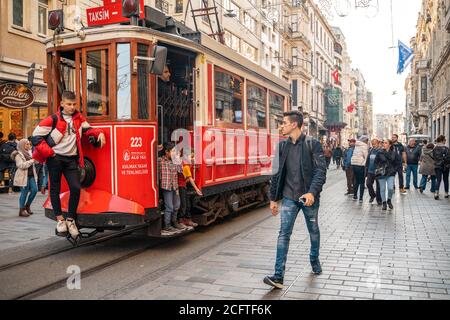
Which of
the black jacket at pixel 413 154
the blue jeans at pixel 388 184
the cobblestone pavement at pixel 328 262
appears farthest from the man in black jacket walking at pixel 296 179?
the black jacket at pixel 413 154

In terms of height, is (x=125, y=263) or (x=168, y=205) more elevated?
(x=168, y=205)

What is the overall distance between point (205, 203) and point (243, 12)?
29.8m

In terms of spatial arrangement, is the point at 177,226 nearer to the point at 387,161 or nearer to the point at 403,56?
the point at 387,161

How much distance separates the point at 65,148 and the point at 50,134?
0.26 m

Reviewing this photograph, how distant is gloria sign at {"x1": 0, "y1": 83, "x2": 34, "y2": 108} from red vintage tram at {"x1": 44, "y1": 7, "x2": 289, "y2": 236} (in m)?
9.05

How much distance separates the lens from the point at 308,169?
5328 millimetres

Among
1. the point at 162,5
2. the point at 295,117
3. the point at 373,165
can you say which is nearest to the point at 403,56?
the point at 373,165

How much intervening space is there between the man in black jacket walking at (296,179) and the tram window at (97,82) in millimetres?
2750

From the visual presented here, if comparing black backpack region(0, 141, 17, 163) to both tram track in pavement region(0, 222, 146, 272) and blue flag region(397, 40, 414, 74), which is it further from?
blue flag region(397, 40, 414, 74)

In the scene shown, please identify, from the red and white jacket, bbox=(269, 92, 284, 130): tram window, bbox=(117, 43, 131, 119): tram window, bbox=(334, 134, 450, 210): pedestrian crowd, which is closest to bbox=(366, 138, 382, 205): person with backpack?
bbox=(334, 134, 450, 210): pedestrian crowd

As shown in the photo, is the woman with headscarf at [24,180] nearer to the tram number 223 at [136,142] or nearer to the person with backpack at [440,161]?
the tram number 223 at [136,142]

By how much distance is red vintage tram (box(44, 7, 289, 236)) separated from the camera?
6574mm

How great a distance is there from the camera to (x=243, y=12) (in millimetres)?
35938
